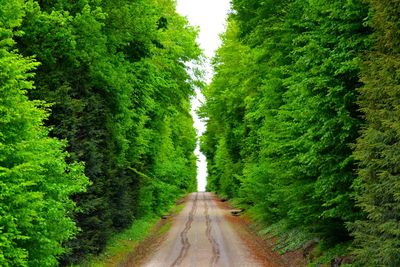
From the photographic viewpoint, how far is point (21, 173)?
8062 mm

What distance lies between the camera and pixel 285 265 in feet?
58.7

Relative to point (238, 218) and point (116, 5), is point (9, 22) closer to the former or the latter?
point (116, 5)

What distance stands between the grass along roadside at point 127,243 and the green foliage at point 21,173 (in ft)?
17.7

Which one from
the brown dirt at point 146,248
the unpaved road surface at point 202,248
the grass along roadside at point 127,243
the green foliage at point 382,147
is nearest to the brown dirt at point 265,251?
the unpaved road surface at point 202,248

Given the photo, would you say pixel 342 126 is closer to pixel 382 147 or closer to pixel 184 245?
pixel 382 147

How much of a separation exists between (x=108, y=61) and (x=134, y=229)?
11586 millimetres

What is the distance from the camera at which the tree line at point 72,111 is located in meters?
8.32

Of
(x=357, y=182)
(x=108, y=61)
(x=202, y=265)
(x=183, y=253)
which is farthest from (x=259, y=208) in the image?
(x=357, y=182)

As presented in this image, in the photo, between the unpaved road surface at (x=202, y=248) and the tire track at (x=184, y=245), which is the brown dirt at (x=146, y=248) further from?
the tire track at (x=184, y=245)

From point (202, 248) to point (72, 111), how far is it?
1014cm

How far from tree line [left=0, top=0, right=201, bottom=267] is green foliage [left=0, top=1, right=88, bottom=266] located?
2 centimetres

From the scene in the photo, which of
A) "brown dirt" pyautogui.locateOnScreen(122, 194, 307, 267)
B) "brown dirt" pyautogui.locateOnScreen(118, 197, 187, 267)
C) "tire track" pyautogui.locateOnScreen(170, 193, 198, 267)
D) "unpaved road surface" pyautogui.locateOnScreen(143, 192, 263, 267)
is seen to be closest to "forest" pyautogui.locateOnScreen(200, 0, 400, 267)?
"brown dirt" pyautogui.locateOnScreen(122, 194, 307, 267)

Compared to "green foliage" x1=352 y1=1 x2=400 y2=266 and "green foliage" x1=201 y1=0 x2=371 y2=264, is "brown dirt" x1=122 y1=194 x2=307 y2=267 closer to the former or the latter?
"green foliage" x1=201 y1=0 x2=371 y2=264

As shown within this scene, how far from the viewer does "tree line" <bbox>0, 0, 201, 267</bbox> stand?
8320mm
